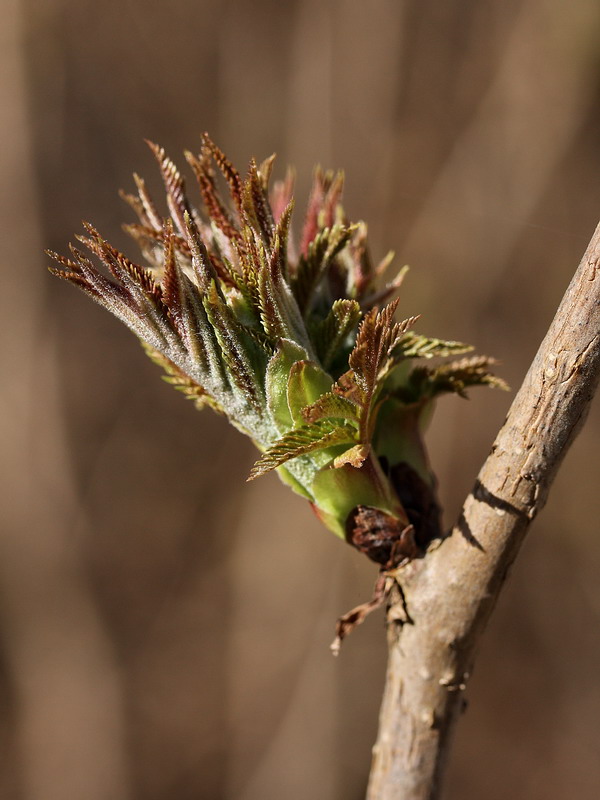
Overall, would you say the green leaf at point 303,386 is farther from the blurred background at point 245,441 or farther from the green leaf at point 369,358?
the blurred background at point 245,441

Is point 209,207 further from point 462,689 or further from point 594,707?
point 594,707

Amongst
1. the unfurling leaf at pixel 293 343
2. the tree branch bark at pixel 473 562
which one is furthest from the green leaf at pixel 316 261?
the tree branch bark at pixel 473 562

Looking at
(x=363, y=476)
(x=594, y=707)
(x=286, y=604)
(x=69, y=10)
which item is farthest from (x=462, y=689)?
(x=69, y=10)

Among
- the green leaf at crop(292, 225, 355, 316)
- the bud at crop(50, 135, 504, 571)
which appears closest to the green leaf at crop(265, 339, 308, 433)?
the bud at crop(50, 135, 504, 571)

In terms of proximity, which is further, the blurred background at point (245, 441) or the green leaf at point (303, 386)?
the blurred background at point (245, 441)

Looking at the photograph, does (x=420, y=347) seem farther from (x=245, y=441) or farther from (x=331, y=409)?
(x=245, y=441)

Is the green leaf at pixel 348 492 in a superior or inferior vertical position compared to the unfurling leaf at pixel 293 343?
inferior

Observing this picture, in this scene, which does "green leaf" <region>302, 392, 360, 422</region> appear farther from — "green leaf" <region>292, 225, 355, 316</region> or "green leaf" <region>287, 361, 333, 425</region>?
"green leaf" <region>292, 225, 355, 316</region>

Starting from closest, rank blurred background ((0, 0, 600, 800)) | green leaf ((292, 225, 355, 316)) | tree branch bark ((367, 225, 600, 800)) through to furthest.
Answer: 1. tree branch bark ((367, 225, 600, 800))
2. green leaf ((292, 225, 355, 316))
3. blurred background ((0, 0, 600, 800))
